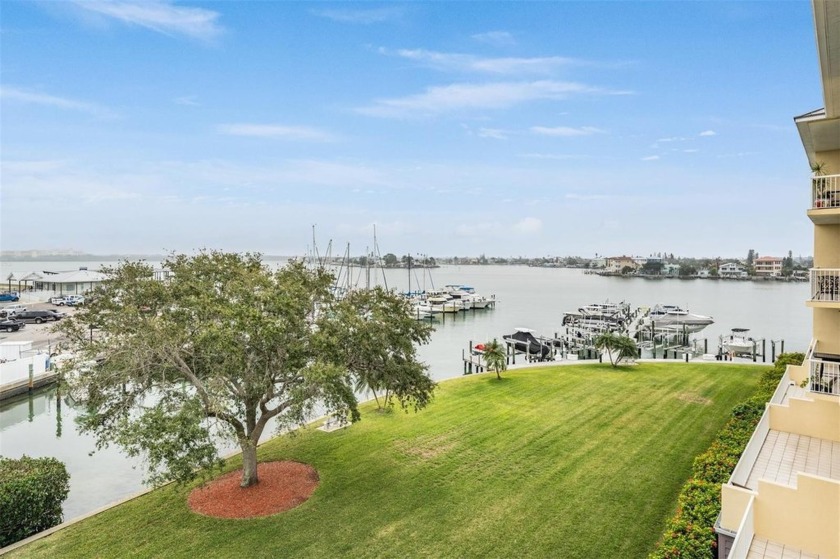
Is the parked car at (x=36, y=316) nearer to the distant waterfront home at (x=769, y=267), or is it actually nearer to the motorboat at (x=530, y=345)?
the motorboat at (x=530, y=345)

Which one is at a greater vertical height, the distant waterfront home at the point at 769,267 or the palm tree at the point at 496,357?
the distant waterfront home at the point at 769,267

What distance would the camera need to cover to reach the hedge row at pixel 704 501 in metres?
6.59

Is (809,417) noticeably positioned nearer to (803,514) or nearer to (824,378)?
(824,378)

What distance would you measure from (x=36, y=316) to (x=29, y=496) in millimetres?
45133

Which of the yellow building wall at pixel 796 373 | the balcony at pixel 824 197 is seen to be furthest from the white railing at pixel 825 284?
the yellow building wall at pixel 796 373

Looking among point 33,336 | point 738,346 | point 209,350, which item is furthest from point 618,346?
point 33,336

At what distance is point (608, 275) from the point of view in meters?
178

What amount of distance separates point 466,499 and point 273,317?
6.16 metres

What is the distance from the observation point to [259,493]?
36.7 ft

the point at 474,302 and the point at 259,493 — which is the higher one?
the point at 474,302

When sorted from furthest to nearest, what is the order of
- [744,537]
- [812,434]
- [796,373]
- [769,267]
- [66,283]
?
1. [769,267]
2. [66,283]
3. [796,373]
4. [812,434]
5. [744,537]

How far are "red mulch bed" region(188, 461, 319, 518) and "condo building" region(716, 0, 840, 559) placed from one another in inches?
348

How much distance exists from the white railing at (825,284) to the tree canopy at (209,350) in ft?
32.0

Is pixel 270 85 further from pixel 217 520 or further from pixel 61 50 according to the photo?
pixel 217 520
